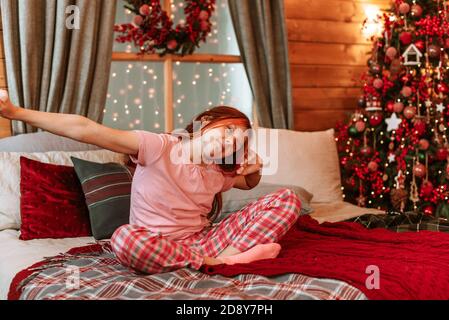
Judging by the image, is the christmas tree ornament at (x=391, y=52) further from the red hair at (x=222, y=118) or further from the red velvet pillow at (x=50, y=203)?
the red velvet pillow at (x=50, y=203)

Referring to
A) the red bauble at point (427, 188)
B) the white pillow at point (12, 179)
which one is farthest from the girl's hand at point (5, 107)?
the red bauble at point (427, 188)

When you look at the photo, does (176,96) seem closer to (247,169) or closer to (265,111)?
(265,111)

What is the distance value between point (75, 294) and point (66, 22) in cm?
184

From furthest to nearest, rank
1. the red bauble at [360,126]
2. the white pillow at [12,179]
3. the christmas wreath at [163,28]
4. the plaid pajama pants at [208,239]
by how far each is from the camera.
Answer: the red bauble at [360,126] < the christmas wreath at [163,28] < the white pillow at [12,179] < the plaid pajama pants at [208,239]

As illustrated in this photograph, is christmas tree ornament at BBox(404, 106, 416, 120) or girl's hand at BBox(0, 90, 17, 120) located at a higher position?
girl's hand at BBox(0, 90, 17, 120)

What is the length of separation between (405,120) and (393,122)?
0.07 meters

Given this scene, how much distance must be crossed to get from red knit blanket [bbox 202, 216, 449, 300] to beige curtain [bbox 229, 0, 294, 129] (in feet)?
4.89

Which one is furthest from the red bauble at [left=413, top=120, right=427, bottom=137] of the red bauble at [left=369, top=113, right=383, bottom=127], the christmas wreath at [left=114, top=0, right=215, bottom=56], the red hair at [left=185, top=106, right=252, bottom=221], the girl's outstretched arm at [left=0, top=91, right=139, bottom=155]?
Answer: the girl's outstretched arm at [left=0, top=91, right=139, bottom=155]

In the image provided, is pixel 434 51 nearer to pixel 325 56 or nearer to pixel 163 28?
pixel 325 56

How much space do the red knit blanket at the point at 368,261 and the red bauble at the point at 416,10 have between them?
1.78 metres

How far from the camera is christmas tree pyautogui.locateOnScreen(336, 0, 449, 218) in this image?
11.1 feet

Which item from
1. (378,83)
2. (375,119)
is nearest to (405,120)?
(375,119)

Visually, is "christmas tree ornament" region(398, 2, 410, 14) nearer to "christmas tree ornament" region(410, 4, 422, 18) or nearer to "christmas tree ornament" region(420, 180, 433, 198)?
"christmas tree ornament" region(410, 4, 422, 18)

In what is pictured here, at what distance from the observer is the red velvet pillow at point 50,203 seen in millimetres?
2217
